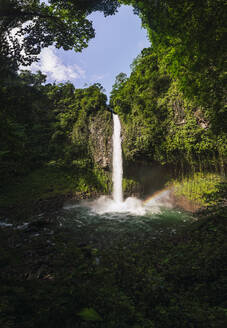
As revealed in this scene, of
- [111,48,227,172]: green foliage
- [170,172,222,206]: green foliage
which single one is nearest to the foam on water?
[170,172,222,206]: green foliage

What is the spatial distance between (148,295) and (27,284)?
6.73 feet

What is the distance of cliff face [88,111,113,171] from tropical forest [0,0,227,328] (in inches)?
5.0

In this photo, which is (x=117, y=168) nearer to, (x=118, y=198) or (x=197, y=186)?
(x=118, y=198)

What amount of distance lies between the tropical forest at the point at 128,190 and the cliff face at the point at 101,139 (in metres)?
0.13

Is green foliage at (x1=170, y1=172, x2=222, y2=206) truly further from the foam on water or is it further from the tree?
the tree

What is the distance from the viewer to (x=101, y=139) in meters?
17.7

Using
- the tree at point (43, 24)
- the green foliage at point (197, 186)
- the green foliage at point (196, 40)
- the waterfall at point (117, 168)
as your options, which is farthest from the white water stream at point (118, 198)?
the tree at point (43, 24)

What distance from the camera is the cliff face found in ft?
55.3

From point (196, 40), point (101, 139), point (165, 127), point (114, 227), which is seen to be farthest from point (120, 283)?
point (101, 139)

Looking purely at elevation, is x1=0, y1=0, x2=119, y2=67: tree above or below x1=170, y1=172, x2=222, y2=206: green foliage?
above

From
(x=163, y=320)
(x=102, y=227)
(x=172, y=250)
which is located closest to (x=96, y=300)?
(x=163, y=320)

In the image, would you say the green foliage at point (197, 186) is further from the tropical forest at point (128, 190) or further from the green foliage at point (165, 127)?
the green foliage at point (165, 127)

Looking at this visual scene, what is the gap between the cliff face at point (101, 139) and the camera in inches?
663

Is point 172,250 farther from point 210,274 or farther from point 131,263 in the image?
point 210,274
